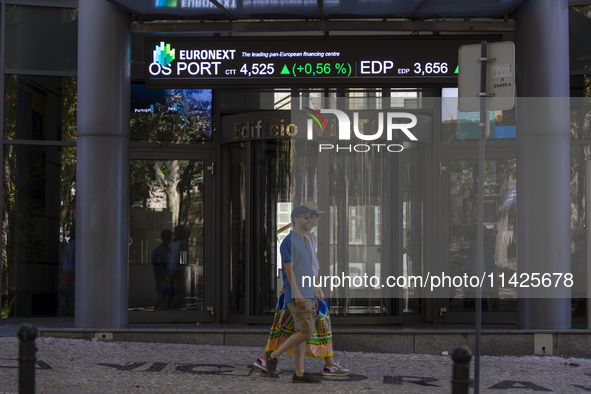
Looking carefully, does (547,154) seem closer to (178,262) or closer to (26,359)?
(178,262)

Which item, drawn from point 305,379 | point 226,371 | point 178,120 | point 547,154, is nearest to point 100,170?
point 178,120

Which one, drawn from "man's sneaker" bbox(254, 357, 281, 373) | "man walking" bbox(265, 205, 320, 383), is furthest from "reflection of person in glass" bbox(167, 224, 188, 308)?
"man walking" bbox(265, 205, 320, 383)

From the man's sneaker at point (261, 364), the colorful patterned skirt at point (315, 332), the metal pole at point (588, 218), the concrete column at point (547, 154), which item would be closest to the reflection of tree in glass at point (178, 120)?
the concrete column at point (547, 154)

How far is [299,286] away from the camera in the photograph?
927 centimetres

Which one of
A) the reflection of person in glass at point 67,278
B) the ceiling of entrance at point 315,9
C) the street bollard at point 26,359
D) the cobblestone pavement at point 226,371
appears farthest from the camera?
the reflection of person in glass at point 67,278

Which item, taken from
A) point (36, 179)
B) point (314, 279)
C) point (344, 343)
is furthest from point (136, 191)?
point (314, 279)

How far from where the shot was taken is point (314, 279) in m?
9.40

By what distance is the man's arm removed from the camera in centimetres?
923

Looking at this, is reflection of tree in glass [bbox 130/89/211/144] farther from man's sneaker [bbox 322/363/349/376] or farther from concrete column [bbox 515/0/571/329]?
man's sneaker [bbox 322/363/349/376]

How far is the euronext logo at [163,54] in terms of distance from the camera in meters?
12.7

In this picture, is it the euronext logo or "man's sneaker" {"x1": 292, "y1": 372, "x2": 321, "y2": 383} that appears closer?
"man's sneaker" {"x1": 292, "y1": 372, "x2": 321, "y2": 383}

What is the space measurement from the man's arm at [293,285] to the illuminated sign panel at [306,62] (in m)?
3.85

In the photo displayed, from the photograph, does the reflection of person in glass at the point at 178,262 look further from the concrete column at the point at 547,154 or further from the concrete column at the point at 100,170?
the concrete column at the point at 547,154

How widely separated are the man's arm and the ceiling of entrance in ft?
13.5
